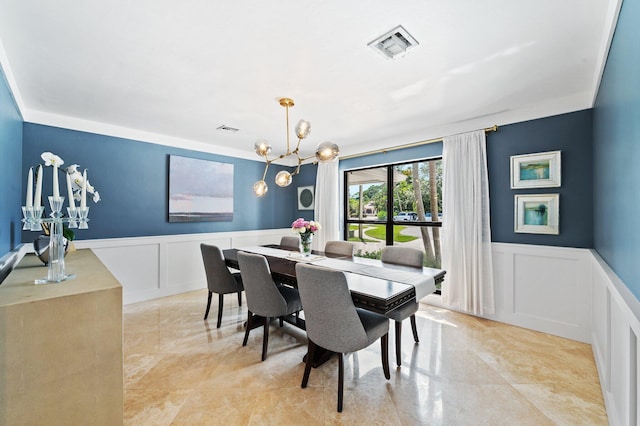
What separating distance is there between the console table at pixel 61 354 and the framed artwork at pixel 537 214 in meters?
3.69

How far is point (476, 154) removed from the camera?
334 centimetres

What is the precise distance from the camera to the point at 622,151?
1505mm

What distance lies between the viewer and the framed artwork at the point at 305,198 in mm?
5562

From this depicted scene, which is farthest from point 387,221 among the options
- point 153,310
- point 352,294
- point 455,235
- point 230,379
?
point 153,310

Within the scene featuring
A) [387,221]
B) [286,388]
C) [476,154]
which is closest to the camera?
[286,388]

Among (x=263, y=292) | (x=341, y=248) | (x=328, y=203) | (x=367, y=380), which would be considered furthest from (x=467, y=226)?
(x=263, y=292)

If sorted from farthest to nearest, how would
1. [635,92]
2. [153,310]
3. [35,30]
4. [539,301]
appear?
1. [153,310]
2. [539,301]
3. [35,30]
4. [635,92]

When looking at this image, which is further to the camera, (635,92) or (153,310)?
(153,310)

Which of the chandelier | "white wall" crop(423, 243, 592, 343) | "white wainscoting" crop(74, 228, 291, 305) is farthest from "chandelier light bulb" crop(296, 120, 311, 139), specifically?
"white wainscoting" crop(74, 228, 291, 305)

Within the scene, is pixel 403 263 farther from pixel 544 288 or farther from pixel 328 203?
pixel 328 203

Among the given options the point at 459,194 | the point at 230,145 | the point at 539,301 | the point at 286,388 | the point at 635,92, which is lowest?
the point at 286,388

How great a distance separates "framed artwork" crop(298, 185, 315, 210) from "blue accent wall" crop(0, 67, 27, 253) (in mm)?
3983

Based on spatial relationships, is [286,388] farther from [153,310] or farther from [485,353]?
[153,310]

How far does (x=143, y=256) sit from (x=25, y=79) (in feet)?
7.75
